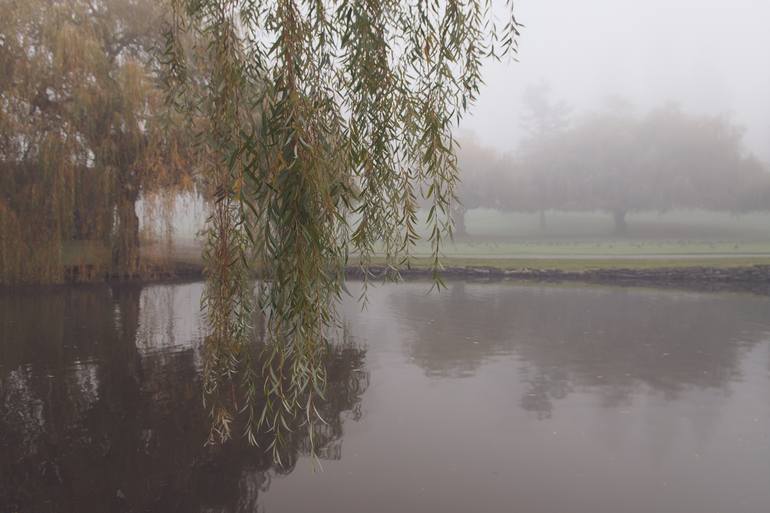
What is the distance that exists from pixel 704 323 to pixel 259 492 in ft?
33.6

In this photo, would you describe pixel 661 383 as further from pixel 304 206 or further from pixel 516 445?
pixel 304 206

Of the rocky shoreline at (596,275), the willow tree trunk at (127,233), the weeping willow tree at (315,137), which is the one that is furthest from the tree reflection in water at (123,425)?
the rocky shoreline at (596,275)

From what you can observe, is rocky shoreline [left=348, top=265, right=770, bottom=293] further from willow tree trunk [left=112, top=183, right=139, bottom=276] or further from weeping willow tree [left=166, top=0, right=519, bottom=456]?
weeping willow tree [left=166, top=0, right=519, bottom=456]

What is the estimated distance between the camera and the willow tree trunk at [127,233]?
53.7 ft

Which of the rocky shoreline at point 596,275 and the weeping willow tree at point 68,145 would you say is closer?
the weeping willow tree at point 68,145

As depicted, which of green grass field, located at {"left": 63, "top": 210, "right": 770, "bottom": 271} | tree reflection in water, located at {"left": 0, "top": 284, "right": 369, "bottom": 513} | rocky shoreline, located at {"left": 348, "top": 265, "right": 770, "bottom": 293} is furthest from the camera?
green grass field, located at {"left": 63, "top": 210, "right": 770, "bottom": 271}

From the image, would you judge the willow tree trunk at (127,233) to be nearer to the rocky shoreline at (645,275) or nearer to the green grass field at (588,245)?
the green grass field at (588,245)

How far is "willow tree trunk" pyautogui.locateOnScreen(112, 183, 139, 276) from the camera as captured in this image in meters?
16.4

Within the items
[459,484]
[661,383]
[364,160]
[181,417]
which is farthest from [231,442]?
[661,383]

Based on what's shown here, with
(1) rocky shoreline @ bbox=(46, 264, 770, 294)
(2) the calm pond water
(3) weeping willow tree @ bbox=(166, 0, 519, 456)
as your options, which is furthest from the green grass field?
(3) weeping willow tree @ bbox=(166, 0, 519, 456)

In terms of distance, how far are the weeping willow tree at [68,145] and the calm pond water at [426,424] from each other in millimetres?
4439

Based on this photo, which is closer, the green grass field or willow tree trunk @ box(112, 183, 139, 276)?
willow tree trunk @ box(112, 183, 139, 276)

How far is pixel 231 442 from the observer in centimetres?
531

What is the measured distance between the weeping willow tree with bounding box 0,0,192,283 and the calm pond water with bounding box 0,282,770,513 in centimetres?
444
